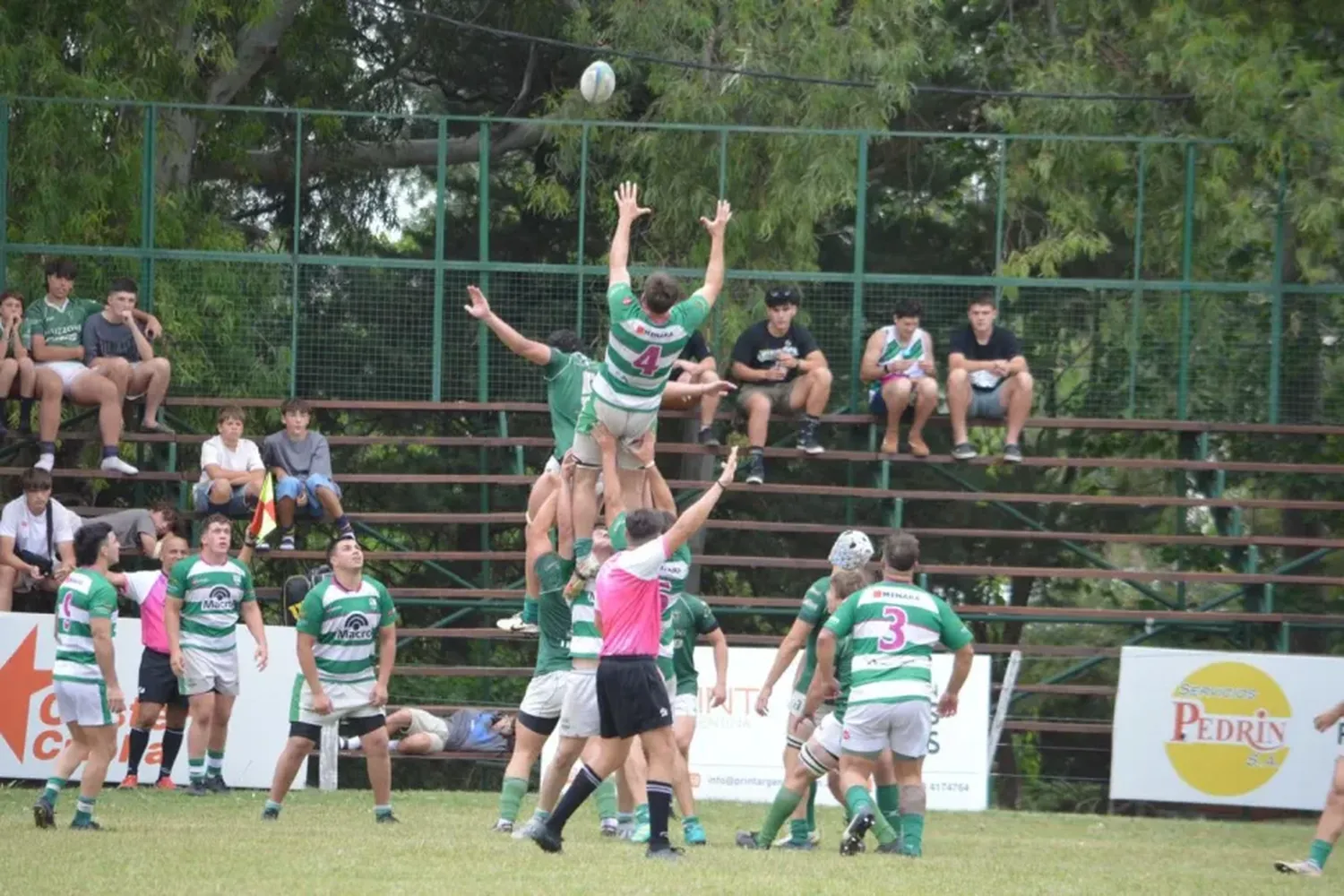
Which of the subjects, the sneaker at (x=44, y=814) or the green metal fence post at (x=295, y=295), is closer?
the sneaker at (x=44, y=814)

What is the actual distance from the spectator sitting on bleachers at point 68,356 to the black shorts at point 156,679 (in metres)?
3.39

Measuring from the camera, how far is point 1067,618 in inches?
801

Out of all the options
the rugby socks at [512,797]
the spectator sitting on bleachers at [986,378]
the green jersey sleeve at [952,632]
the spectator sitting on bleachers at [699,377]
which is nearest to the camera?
the green jersey sleeve at [952,632]

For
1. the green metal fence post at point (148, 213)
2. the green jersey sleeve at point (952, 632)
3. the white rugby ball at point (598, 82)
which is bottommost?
the green jersey sleeve at point (952, 632)

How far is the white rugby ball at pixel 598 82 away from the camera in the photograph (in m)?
19.1

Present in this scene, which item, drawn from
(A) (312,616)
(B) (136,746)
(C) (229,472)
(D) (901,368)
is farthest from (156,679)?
(D) (901,368)

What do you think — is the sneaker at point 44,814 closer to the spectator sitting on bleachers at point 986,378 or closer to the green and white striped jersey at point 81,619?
the green and white striped jersey at point 81,619

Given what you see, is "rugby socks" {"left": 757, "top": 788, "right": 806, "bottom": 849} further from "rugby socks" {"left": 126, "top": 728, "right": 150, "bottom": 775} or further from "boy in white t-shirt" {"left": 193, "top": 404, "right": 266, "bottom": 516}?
"boy in white t-shirt" {"left": 193, "top": 404, "right": 266, "bottom": 516}

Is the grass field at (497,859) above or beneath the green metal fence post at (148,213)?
beneath

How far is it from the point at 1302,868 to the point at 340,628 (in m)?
5.86

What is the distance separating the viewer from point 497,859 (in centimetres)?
1086

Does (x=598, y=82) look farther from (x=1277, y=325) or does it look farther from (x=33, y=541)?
(x=1277, y=325)

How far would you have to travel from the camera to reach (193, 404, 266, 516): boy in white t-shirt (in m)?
19.0

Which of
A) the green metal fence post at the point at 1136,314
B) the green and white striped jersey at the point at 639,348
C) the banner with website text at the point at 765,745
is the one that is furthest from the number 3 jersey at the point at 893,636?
the green metal fence post at the point at 1136,314
